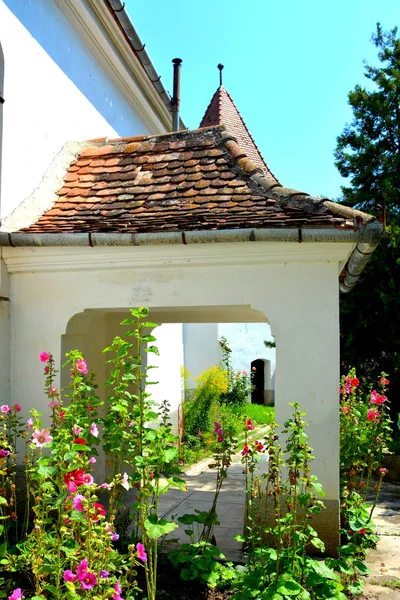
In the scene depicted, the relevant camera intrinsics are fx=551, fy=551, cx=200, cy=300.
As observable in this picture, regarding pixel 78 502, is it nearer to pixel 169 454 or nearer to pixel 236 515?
pixel 169 454

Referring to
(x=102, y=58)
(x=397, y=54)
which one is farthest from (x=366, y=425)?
(x=397, y=54)

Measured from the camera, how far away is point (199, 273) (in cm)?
462

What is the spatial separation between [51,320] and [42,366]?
41 cm

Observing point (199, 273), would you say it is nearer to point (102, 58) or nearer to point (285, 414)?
point (285, 414)

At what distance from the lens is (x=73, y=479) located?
9.27 ft

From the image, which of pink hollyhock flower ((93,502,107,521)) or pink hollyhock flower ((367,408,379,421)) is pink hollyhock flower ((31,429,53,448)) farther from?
pink hollyhock flower ((367,408,379,421))

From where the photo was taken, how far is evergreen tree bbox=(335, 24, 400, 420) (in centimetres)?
1085

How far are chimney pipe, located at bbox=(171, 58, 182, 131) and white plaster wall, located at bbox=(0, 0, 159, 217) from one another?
3.26m

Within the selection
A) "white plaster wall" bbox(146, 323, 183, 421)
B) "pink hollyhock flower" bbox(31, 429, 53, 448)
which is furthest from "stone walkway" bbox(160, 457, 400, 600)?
"pink hollyhock flower" bbox(31, 429, 53, 448)

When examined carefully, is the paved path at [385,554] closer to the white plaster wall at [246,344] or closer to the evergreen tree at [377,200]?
the evergreen tree at [377,200]

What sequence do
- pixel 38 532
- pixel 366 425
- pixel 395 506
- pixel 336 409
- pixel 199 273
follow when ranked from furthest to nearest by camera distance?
pixel 395 506 < pixel 366 425 < pixel 199 273 < pixel 336 409 < pixel 38 532

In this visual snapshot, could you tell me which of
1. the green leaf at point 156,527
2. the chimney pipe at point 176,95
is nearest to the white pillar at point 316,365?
the green leaf at point 156,527

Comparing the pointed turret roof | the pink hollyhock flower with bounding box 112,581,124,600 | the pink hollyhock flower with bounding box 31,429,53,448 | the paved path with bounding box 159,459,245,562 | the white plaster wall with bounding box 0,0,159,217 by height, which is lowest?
the paved path with bounding box 159,459,245,562

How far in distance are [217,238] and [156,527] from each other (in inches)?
84.4
